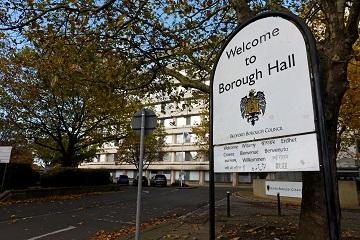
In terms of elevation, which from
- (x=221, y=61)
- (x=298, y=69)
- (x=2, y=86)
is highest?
(x=2, y=86)

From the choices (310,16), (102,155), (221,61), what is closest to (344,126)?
(310,16)

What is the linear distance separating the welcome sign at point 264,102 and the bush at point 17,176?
67.8 ft

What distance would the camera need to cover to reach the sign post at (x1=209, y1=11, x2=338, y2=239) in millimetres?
3135

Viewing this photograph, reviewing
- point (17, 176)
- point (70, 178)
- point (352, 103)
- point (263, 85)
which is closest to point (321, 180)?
point (263, 85)

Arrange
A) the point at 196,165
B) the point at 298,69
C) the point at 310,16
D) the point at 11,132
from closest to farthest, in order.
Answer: the point at 298,69, the point at 310,16, the point at 11,132, the point at 196,165

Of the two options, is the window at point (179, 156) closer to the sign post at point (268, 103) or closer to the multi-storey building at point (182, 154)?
Result: the multi-storey building at point (182, 154)

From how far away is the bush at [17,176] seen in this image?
21.8m

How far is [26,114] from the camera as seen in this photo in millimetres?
26078

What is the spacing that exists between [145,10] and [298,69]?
7.75 meters

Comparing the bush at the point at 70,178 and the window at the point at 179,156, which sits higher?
the window at the point at 179,156

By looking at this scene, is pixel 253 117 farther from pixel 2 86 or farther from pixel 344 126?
pixel 2 86

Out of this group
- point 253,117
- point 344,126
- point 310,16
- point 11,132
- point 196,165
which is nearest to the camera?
point 253,117

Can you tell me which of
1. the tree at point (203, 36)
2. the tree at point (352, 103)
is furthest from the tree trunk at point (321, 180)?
the tree at point (352, 103)

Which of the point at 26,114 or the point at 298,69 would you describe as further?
the point at 26,114
